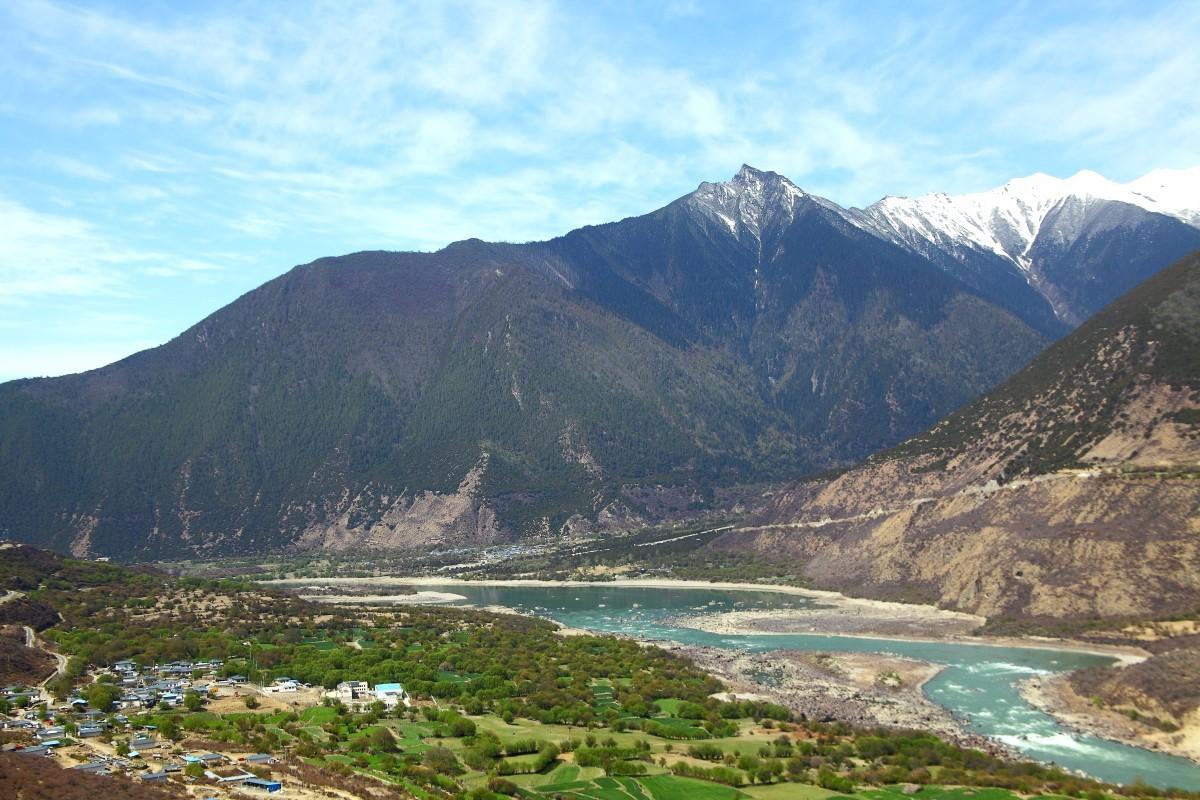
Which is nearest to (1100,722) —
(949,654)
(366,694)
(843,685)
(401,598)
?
(843,685)

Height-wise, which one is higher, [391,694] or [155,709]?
[155,709]

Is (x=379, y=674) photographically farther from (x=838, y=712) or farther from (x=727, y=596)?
(x=727, y=596)

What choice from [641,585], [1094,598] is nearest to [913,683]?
[1094,598]

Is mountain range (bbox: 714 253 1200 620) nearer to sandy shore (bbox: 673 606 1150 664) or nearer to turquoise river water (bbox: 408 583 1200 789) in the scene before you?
sandy shore (bbox: 673 606 1150 664)

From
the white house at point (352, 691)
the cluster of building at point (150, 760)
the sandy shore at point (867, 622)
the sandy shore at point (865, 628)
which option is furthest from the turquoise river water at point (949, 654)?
the cluster of building at point (150, 760)

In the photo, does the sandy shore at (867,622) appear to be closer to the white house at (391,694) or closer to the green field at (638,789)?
the green field at (638,789)

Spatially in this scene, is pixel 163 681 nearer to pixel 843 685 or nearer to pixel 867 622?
pixel 843 685
